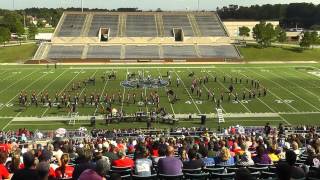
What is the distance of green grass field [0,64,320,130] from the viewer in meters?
35.0

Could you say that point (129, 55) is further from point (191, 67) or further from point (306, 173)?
point (306, 173)

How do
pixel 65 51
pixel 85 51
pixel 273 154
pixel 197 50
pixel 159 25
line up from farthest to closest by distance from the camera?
pixel 159 25 < pixel 197 50 < pixel 85 51 < pixel 65 51 < pixel 273 154

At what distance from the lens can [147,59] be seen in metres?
78.2

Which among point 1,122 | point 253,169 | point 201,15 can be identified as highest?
point 201,15

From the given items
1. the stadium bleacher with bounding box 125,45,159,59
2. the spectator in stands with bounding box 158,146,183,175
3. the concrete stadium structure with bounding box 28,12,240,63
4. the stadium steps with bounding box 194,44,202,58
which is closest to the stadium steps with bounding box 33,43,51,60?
the concrete stadium structure with bounding box 28,12,240,63

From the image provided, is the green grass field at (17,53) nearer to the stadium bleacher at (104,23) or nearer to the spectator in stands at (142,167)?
the stadium bleacher at (104,23)

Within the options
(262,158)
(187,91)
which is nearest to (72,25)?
(187,91)

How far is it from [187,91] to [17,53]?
45144 millimetres

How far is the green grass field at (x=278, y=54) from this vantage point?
79.2 meters

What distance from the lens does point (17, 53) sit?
81562 millimetres

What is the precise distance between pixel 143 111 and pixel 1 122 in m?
10.6

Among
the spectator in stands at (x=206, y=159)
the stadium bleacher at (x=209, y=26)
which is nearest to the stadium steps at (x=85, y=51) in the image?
the stadium bleacher at (x=209, y=26)

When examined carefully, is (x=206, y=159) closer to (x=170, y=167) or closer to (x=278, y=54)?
(x=170, y=167)

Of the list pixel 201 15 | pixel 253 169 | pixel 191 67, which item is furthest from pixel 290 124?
pixel 201 15
